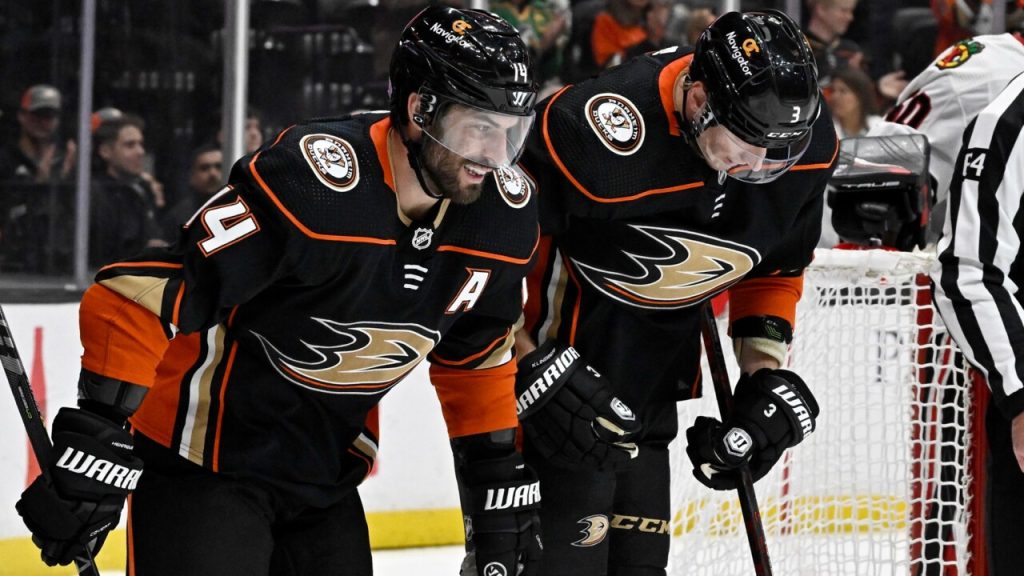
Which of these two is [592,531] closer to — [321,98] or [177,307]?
[177,307]

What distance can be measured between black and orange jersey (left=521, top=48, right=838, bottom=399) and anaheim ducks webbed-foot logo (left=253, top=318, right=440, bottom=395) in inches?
13.9

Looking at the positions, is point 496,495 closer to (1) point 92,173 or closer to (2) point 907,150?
(2) point 907,150

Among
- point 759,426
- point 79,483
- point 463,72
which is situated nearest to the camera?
point 79,483

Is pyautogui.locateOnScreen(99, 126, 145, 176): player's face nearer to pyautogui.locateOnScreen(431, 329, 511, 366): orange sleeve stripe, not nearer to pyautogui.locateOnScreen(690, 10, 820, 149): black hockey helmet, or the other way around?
pyautogui.locateOnScreen(431, 329, 511, 366): orange sleeve stripe

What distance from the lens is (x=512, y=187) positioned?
187 cm

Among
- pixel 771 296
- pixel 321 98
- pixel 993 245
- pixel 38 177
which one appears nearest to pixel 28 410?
pixel 771 296

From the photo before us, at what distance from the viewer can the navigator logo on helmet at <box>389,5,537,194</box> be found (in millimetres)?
1736

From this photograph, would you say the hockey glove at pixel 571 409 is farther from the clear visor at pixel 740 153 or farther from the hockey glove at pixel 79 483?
the hockey glove at pixel 79 483

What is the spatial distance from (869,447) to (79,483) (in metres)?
1.70

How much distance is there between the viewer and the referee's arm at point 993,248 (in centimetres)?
213

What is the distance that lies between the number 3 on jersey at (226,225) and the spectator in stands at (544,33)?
3.37 m

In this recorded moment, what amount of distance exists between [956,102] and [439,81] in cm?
141

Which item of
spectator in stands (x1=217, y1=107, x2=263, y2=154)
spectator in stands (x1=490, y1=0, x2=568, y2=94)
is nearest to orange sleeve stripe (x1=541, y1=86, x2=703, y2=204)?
spectator in stands (x1=217, y1=107, x2=263, y2=154)

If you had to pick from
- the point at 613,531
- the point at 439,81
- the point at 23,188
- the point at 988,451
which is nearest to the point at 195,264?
the point at 439,81
